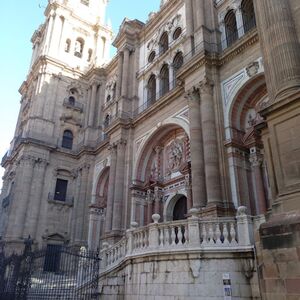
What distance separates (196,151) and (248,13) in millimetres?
7875

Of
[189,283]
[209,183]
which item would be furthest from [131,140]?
[189,283]

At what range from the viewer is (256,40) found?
48.2 feet

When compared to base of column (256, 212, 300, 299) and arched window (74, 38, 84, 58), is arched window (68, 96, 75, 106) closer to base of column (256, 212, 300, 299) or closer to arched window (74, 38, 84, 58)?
arched window (74, 38, 84, 58)

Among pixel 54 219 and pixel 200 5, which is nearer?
pixel 200 5

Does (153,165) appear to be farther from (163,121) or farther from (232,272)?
(232,272)

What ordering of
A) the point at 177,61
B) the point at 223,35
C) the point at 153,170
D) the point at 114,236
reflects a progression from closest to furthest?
1. the point at 223,35
2. the point at 114,236
3. the point at 153,170
4. the point at 177,61

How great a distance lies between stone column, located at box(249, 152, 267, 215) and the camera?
13734mm

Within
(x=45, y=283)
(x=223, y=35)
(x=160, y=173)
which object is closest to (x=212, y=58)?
(x=223, y=35)

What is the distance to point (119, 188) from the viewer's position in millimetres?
20359

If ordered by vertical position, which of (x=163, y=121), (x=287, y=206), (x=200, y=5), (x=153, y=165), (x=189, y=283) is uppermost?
(x=200, y=5)

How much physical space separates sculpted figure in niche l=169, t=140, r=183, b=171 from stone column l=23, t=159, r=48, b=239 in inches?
457

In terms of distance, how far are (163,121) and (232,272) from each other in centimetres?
1176

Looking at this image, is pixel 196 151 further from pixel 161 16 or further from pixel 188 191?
pixel 161 16

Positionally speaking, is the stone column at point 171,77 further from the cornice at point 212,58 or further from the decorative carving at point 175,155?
the decorative carving at point 175,155
